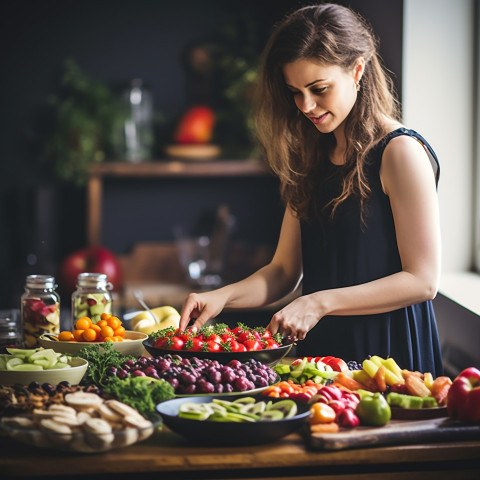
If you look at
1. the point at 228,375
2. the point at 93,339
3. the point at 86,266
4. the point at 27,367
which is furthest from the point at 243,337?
the point at 86,266

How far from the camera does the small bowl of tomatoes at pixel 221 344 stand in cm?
170

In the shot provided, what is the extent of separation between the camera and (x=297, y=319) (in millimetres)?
1767

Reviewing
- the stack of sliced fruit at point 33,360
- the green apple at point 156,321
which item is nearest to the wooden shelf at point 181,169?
the green apple at point 156,321

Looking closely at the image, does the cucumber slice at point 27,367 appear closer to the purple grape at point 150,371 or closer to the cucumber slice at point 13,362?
the cucumber slice at point 13,362

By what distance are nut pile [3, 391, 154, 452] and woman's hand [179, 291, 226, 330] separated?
0.58 m

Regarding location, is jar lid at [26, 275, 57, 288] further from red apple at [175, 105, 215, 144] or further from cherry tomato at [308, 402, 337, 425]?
red apple at [175, 105, 215, 144]

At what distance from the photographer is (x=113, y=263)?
3.66 metres

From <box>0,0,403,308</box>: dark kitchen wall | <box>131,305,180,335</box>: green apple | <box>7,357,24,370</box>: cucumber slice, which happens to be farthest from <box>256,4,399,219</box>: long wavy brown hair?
<box>0,0,403,308</box>: dark kitchen wall

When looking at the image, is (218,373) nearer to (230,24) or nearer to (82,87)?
(82,87)

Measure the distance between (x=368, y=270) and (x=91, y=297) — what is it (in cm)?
74

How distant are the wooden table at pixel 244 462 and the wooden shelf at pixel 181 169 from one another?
269 cm

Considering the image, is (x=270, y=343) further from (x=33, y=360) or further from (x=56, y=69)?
(x=56, y=69)

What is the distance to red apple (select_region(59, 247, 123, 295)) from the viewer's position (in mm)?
3453

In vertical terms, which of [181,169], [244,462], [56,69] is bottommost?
[244,462]
